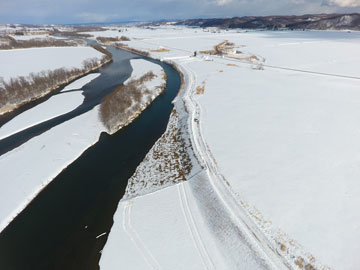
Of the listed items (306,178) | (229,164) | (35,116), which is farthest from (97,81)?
(306,178)

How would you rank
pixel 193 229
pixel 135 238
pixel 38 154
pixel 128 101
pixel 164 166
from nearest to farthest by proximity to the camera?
pixel 135 238
pixel 193 229
pixel 164 166
pixel 38 154
pixel 128 101

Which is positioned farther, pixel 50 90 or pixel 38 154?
pixel 50 90

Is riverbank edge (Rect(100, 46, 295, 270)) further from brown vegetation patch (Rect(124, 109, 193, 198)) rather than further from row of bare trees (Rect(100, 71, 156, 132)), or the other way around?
row of bare trees (Rect(100, 71, 156, 132))

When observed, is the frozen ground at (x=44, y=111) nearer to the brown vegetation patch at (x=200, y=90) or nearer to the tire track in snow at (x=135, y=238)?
the tire track in snow at (x=135, y=238)

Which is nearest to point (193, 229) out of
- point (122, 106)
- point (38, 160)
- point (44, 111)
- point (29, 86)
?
point (38, 160)

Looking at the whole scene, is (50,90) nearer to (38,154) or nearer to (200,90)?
(38,154)

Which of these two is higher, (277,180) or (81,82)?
(81,82)
